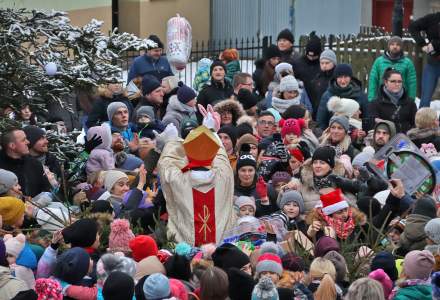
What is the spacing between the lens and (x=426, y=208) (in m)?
10.8

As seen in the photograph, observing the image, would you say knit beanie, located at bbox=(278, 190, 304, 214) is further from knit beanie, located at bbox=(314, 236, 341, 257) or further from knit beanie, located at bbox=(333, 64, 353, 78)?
knit beanie, located at bbox=(333, 64, 353, 78)

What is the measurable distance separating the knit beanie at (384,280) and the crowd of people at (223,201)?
0.01 m

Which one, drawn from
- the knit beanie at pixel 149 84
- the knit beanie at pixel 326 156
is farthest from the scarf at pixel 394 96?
the knit beanie at pixel 326 156

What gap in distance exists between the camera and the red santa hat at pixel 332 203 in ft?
36.6

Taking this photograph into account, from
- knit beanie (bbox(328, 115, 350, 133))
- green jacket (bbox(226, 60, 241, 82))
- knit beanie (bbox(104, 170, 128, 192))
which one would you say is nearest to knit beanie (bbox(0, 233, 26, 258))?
knit beanie (bbox(104, 170, 128, 192))

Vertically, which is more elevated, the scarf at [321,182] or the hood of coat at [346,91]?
the hood of coat at [346,91]

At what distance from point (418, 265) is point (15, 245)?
3.05 metres

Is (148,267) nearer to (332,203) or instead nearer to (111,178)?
(332,203)

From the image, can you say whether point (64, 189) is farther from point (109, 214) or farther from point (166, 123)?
point (166, 123)

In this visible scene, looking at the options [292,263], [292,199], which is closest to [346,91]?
[292,199]

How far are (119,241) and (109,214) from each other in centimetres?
90

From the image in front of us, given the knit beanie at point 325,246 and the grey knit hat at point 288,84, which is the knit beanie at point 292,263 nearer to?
the knit beanie at point 325,246

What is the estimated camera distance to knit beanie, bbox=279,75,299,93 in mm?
16078

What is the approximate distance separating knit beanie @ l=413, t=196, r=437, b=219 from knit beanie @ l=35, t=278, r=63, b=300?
3432 mm
